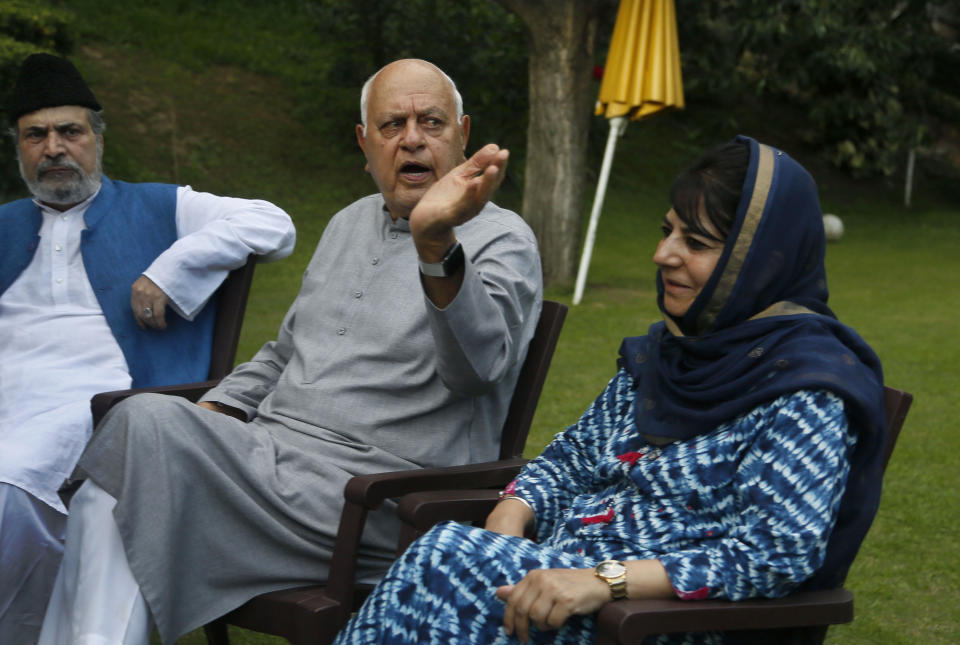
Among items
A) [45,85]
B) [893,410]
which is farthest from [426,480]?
[45,85]

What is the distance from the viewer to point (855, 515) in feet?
7.32

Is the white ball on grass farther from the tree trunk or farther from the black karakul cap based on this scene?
the black karakul cap

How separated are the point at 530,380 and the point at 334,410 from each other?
21.4 inches

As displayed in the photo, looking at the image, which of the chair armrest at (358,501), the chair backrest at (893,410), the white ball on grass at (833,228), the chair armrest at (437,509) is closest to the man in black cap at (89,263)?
the chair armrest at (358,501)

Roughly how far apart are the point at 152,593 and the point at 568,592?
970 millimetres

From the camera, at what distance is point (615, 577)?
214 cm

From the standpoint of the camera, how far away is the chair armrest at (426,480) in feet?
8.66

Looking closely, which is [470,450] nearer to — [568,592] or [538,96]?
[568,592]

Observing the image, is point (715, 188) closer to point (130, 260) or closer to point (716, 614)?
point (716, 614)

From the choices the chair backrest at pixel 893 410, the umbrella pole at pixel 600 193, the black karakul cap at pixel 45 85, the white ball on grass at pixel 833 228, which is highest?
the black karakul cap at pixel 45 85

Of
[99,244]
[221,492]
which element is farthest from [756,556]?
[99,244]

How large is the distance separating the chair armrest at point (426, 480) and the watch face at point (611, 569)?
2.20 feet

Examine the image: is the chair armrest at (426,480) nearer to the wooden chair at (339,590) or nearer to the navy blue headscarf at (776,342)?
the wooden chair at (339,590)

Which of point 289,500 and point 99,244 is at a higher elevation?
point 99,244
